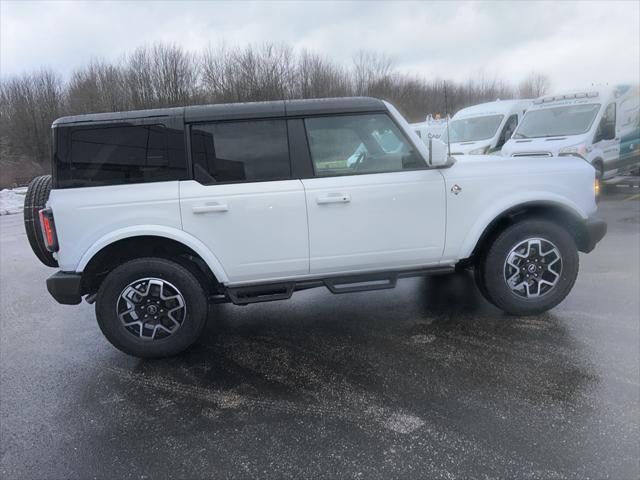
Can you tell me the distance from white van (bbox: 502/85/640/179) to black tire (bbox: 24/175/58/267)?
967cm

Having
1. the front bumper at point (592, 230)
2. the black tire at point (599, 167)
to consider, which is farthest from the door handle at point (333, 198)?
the black tire at point (599, 167)

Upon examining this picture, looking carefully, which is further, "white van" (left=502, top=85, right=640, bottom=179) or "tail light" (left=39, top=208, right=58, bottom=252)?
"white van" (left=502, top=85, right=640, bottom=179)

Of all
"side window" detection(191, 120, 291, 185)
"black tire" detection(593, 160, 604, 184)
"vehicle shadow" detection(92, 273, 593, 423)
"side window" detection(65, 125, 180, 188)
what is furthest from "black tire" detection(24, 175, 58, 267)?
"black tire" detection(593, 160, 604, 184)

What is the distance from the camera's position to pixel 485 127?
14805mm

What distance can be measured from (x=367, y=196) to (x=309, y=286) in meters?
0.93

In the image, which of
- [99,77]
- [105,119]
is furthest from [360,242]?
[99,77]

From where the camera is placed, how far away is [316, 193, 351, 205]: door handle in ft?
12.4

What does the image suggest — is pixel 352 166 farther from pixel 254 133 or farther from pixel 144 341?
pixel 144 341

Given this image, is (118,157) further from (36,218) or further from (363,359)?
(363,359)

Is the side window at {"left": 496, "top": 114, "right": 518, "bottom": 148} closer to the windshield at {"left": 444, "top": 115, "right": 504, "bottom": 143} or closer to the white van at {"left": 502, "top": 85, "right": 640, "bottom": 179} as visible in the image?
the windshield at {"left": 444, "top": 115, "right": 504, "bottom": 143}

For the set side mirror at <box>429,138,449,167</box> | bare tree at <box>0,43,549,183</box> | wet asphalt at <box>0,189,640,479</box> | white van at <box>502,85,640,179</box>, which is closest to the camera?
wet asphalt at <box>0,189,640,479</box>

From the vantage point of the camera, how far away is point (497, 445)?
8.49 ft

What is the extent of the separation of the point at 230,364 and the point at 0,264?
6329 mm

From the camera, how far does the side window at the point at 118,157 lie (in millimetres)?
3643
